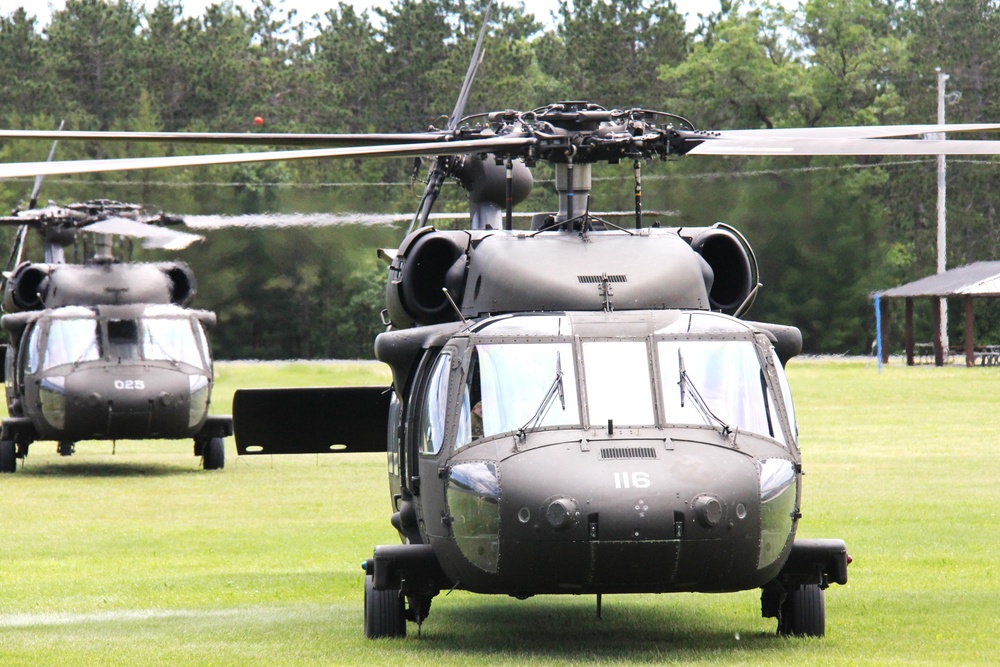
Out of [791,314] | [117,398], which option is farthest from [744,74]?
[117,398]

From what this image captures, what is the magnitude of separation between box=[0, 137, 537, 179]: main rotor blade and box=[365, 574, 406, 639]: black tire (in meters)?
2.37

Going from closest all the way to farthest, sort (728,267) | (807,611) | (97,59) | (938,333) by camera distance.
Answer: (807,611) → (728,267) → (938,333) → (97,59)

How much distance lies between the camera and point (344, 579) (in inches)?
491

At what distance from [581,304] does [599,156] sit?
1.10 m

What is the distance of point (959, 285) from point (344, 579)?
40.9 meters

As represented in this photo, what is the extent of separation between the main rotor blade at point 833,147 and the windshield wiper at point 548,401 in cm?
163

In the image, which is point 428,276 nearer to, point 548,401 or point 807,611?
point 548,401

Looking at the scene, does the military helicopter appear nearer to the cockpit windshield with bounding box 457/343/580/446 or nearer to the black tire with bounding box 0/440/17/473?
the black tire with bounding box 0/440/17/473

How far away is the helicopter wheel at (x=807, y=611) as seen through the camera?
9.24 m

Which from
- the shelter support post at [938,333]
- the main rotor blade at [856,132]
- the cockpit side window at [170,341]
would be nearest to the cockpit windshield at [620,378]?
the main rotor blade at [856,132]

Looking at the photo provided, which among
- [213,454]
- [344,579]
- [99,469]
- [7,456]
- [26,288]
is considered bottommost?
[99,469]

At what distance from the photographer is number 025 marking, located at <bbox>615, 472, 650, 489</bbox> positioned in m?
8.07

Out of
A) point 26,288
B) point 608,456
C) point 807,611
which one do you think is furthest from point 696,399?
point 26,288

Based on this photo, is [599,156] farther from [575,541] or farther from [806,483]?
[806,483]
